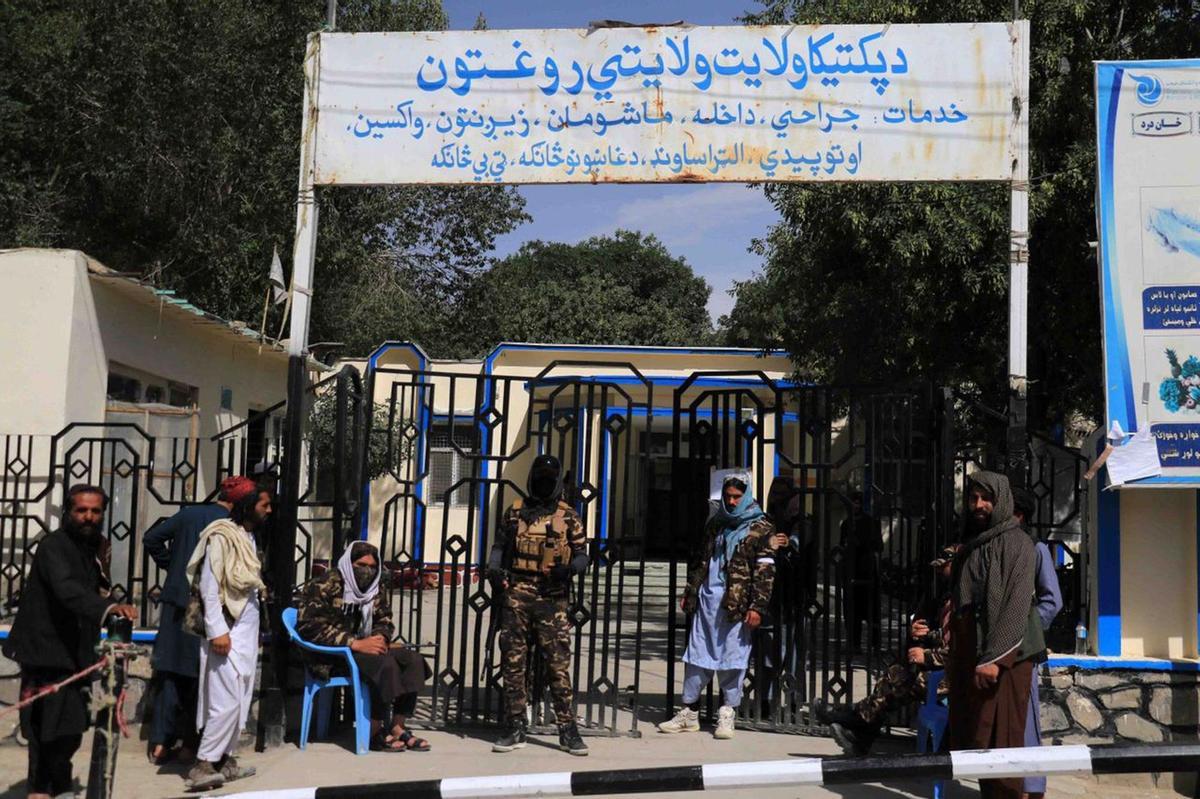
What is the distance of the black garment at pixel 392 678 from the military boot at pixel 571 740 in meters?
0.90

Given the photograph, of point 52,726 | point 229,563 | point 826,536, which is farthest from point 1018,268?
point 52,726

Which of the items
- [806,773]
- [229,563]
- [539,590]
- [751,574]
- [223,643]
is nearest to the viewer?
[806,773]

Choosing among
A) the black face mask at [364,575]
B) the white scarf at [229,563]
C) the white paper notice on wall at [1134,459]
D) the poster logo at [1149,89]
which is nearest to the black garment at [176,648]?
the white scarf at [229,563]

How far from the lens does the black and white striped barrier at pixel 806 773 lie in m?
3.40

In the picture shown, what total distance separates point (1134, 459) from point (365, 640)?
4.52 metres

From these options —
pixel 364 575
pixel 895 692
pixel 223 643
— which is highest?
pixel 364 575

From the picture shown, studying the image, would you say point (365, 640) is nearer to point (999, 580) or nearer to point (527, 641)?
point (527, 641)

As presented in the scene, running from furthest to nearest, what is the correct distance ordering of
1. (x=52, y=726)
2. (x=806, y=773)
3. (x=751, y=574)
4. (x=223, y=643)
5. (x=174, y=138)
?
1. (x=174, y=138)
2. (x=751, y=574)
3. (x=223, y=643)
4. (x=52, y=726)
5. (x=806, y=773)

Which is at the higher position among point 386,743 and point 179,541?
point 179,541

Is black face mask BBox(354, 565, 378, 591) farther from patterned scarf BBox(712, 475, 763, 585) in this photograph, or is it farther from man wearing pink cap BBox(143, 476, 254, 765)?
patterned scarf BBox(712, 475, 763, 585)

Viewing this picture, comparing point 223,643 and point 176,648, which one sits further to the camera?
point 176,648

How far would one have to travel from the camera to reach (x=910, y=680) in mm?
6371

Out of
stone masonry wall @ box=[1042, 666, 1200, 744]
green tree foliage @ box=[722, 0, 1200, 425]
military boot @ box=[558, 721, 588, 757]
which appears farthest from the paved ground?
green tree foliage @ box=[722, 0, 1200, 425]

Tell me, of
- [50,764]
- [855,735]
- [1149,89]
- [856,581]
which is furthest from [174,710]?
[1149,89]
